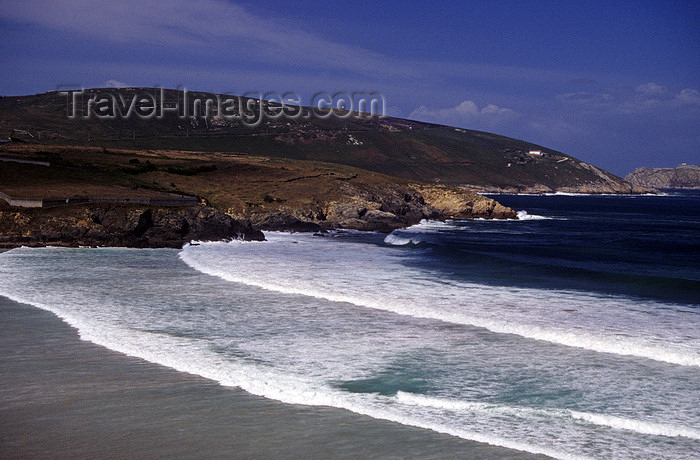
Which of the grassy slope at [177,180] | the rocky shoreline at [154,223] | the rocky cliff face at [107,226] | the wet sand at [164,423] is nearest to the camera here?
the wet sand at [164,423]

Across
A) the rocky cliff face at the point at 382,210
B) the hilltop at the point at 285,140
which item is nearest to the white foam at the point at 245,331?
the rocky cliff face at the point at 382,210

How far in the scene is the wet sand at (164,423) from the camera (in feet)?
28.8

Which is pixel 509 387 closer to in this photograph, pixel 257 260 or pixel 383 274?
pixel 383 274

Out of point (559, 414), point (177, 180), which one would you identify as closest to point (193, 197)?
point (177, 180)

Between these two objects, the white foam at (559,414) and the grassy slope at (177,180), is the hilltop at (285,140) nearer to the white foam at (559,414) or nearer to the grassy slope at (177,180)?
the grassy slope at (177,180)

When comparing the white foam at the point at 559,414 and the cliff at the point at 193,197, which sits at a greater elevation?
the cliff at the point at 193,197

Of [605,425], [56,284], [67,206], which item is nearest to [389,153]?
[67,206]

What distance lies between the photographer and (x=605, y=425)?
10.0 m

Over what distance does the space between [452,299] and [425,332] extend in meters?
4.77

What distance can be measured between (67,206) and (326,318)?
23302mm

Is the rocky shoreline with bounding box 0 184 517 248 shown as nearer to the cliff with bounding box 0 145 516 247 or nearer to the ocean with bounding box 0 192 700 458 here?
the cliff with bounding box 0 145 516 247

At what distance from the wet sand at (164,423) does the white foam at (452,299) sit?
742 centimetres

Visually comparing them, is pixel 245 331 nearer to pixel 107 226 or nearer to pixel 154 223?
pixel 107 226

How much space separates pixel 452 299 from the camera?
20641 millimetres
